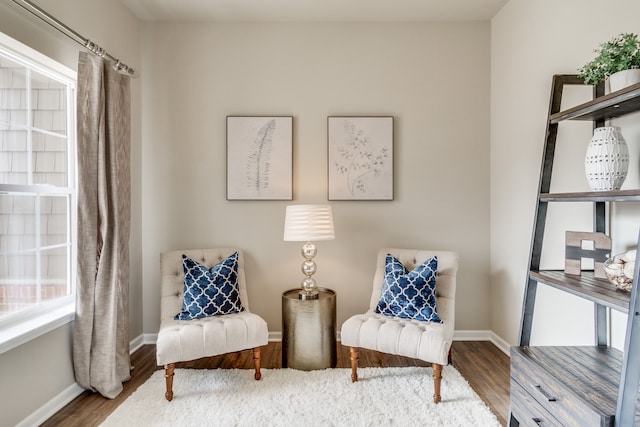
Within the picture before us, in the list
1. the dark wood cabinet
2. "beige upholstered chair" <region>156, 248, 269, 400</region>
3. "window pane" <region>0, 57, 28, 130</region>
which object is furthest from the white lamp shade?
"window pane" <region>0, 57, 28, 130</region>

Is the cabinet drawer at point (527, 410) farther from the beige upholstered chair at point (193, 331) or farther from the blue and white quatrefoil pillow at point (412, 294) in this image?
the beige upholstered chair at point (193, 331)

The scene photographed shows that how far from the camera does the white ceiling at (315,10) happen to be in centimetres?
296

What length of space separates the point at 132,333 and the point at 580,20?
3.83 metres

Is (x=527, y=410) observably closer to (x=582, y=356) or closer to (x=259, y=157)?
(x=582, y=356)

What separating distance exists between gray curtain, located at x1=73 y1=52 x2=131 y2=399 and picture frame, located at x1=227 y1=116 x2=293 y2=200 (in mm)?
925

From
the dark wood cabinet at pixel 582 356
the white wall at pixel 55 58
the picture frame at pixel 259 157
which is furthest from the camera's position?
the picture frame at pixel 259 157

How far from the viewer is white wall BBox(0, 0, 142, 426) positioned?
6.27 ft

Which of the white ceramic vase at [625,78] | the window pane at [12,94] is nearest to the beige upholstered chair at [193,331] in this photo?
the window pane at [12,94]

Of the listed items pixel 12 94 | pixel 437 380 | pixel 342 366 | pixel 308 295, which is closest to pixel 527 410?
pixel 437 380

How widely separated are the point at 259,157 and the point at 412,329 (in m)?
1.85

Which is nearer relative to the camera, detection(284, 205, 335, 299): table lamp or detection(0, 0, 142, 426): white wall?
detection(0, 0, 142, 426): white wall

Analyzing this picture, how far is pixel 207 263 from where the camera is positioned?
3.03 m

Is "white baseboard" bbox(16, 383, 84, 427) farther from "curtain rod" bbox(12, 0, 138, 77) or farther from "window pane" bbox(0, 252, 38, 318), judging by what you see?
"curtain rod" bbox(12, 0, 138, 77)

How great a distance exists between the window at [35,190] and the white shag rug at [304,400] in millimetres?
809
